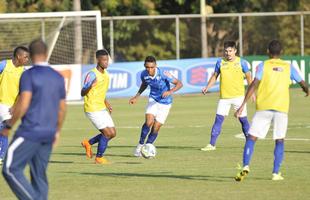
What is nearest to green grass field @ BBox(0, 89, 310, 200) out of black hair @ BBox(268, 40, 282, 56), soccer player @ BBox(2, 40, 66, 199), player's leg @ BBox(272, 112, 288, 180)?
player's leg @ BBox(272, 112, 288, 180)

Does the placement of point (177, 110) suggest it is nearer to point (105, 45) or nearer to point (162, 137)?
point (162, 137)

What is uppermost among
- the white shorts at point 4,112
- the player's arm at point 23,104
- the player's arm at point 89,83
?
the player's arm at point 23,104

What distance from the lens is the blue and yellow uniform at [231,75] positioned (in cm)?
1944

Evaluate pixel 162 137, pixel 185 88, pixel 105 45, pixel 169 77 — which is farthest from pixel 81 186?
pixel 105 45

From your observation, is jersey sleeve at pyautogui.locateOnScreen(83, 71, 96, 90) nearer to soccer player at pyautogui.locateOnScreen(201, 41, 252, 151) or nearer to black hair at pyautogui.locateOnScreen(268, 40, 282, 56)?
soccer player at pyautogui.locateOnScreen(201, 41, 252, 151)

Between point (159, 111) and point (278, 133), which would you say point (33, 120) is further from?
point (159, 111)

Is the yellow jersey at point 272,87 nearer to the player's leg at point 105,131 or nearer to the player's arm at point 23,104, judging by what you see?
the player's leg at point 105,131

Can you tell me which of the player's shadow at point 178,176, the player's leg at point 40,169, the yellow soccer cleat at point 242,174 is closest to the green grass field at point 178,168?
the player's shadow at point 178,176

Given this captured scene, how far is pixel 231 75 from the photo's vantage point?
19.5 meters

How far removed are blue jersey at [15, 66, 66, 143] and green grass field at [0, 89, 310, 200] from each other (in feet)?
8.23

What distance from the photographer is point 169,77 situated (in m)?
18.2

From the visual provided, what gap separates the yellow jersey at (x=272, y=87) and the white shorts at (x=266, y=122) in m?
0.08

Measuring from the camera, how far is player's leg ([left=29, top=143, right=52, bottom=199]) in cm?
1055

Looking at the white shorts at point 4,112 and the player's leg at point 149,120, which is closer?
the white shorts at point 4,112
